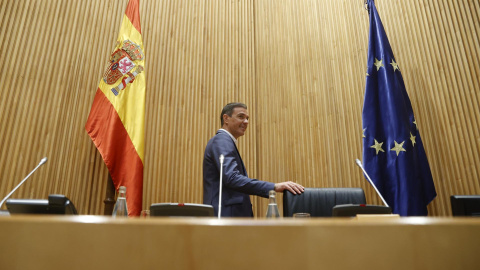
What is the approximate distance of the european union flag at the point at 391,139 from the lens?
2547 mm

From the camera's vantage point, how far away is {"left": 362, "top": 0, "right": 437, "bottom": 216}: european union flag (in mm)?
2547

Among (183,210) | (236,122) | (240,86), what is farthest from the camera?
(240,86)

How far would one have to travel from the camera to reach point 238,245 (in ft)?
1.18

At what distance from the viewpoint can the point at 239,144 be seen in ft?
11.1

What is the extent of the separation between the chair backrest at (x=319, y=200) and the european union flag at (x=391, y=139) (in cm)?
59

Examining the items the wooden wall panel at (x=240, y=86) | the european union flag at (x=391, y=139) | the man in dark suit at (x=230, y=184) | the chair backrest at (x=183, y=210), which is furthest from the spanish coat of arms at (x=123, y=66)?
the european union flag at (x=391, y=139)

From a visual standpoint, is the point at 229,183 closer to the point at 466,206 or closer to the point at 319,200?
the point at 319,200

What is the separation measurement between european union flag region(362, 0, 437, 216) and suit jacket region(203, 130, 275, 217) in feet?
3.72

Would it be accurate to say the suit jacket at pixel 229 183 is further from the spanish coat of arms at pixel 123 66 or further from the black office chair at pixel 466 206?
the spanish coat of arms at pixel 123 66

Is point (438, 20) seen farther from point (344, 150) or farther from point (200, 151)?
point (200, 151)

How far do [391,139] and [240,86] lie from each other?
1.66 meters

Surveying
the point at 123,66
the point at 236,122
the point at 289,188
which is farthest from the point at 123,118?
the point at 289,188

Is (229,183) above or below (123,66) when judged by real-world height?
below

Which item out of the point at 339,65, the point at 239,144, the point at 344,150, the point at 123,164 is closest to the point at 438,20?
the point at 339,65
